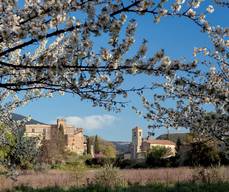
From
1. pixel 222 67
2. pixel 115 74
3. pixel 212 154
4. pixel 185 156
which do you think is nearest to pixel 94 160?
pixel 185 156

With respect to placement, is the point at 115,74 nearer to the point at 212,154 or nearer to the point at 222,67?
the point at 222,67

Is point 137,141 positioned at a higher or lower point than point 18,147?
higher

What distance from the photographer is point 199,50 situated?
398 inches

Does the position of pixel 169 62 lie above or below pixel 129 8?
below

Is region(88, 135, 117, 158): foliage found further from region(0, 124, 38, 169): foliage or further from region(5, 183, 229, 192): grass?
region(0, 124, 38, 169): foliage

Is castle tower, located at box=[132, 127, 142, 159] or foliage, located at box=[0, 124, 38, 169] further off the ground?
castle tower, located at box=[132, 127, 142, 159]

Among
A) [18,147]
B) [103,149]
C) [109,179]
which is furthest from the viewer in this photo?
[103,149]

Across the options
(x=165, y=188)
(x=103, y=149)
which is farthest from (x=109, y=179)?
(x=103, y=149)

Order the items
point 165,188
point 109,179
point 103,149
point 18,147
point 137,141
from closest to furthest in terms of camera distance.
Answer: point 18,147
point 165,188
point 109,179
point 103,149
point 137,141

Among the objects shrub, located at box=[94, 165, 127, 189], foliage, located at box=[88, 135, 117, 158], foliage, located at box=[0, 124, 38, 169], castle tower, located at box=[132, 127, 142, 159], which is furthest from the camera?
castle tower, located at box=[132, 127, 142, 159]

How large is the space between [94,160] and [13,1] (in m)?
53.7

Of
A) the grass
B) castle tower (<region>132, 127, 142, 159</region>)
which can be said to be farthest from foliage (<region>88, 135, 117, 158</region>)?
the grass

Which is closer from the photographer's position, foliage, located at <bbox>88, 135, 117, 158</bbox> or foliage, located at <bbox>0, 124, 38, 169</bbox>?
foliage, located at <bbox>0, 124, 38, 169</bbox>

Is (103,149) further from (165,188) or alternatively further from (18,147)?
(18,147)
